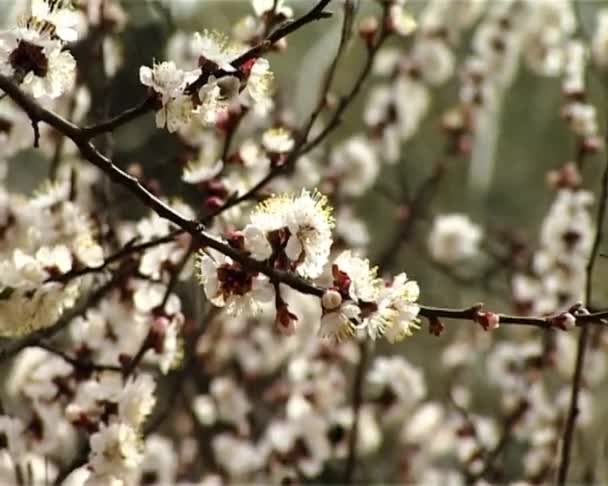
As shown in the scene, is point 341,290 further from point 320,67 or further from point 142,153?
point 320,67

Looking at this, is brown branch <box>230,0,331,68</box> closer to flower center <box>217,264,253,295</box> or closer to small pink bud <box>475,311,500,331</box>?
flower center <box>217,264,253,295</box>

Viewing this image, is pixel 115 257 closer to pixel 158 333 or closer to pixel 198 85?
pixel 158 333

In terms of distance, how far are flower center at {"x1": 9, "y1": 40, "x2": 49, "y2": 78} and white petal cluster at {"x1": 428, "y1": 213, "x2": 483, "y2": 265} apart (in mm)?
1676

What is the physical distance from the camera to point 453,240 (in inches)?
102

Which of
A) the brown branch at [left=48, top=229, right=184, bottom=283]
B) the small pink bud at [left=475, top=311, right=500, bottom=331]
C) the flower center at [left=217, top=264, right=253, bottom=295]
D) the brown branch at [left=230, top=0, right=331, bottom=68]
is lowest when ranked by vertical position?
the small pink bud at [left=475, top=311, right=500, bottom=331]

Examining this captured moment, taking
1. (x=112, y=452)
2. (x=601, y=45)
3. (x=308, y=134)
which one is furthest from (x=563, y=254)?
(x=112, y=452)

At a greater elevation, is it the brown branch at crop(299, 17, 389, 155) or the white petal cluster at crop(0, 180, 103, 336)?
the brown branch at crop(299, 17, 389, 155)

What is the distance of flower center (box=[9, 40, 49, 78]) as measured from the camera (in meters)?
1.01

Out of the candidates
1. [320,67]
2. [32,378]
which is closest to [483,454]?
[32,378]

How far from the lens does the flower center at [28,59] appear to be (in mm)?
1008

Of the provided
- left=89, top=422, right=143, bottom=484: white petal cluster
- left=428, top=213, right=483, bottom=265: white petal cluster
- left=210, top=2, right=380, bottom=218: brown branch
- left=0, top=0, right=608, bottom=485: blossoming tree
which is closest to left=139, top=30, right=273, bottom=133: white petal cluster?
left=0, top=0, right=608, bottom=485: blossoming tree

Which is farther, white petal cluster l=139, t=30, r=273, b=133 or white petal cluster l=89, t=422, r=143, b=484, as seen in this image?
white petal cluster l=89, t=422, r=143, b=484

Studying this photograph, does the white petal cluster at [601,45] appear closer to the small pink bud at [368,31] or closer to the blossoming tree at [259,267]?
the blossoming tree at [259,267]

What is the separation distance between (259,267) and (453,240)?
1.68m
